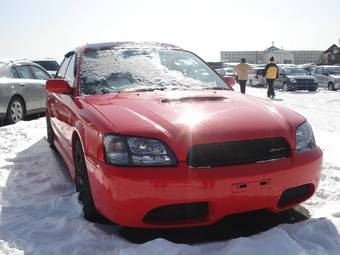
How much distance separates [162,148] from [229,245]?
0.76m

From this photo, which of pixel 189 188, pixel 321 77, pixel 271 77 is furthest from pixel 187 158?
pixel 321 77

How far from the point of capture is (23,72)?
9.86 meters

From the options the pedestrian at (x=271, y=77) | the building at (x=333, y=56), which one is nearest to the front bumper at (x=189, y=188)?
the pedestrian at (x=271, y=77)

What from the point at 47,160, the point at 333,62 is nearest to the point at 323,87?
the point at 47,160

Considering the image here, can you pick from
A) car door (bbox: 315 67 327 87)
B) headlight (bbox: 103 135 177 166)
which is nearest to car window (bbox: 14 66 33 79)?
headlight (bbox: 103 135 177 166)

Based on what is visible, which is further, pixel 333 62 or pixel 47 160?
pixel 333 62

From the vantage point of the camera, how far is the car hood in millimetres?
2912

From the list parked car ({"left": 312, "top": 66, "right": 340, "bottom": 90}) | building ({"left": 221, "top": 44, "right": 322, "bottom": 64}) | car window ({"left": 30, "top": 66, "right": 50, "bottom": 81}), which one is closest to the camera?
car window ({"left": 30, "top": 66, "right": 50, "bottom": 81})

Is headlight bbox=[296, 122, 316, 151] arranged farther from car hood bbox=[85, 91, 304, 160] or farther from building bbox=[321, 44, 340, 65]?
building bbox=[321, 44, 340, 65]

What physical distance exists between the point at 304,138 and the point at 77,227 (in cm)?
182

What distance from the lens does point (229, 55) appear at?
4048 inches

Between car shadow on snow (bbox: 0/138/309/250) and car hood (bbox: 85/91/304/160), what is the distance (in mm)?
674

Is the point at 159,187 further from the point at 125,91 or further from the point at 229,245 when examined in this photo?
the point at 125,91

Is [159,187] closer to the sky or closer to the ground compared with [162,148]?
closer to the ground
